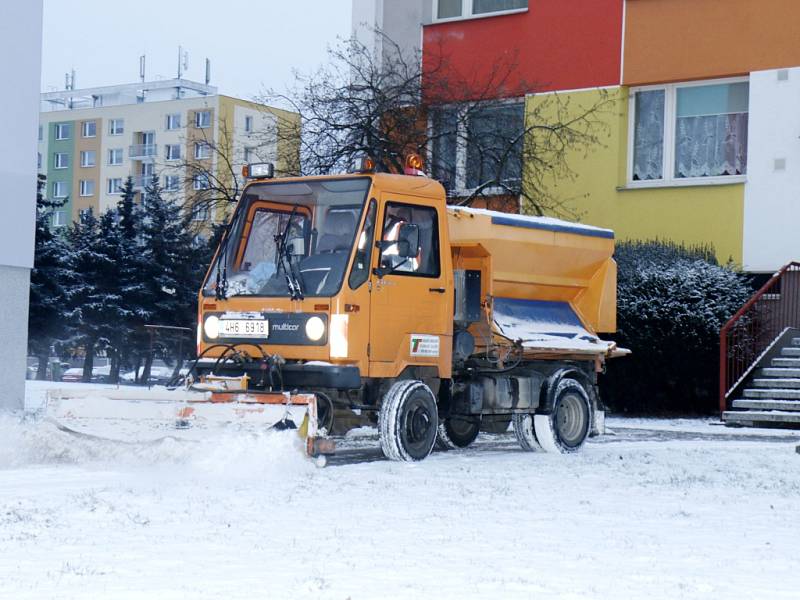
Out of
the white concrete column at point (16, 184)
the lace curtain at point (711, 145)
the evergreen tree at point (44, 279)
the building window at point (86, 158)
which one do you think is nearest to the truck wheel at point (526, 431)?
the white concrete column at point (16, 184)

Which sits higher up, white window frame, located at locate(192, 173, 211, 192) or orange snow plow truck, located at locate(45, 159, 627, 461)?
white window frame, located at locate(192, 173, 211, 192)

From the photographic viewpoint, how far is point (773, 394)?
68.0ft

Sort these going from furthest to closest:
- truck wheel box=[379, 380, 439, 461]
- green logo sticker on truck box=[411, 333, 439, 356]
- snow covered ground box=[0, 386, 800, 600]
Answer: green logo sticker on truck box=[411, 333, 439, 356] < truck wheel box=[379, 380, 439, 461] < snow covered ground box=[0, 386, 800, 600]

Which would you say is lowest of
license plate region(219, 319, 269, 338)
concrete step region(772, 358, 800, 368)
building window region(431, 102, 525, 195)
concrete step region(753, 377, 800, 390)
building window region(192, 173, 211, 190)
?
concrete step region(753, 377, 800, 390)

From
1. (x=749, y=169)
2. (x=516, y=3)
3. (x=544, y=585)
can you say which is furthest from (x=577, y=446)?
(x=516, y=3)

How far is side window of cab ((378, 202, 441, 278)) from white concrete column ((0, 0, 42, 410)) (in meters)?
7.36

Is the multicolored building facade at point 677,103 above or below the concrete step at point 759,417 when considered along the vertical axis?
above

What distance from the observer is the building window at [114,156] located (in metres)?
113

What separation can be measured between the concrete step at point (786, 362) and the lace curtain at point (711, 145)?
4262mm

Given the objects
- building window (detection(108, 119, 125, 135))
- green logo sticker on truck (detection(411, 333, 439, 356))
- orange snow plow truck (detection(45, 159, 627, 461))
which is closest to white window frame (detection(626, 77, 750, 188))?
orange snow plow truck (detection(45, 159, 627, 461))

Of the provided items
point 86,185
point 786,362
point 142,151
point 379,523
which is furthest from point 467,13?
point 86,185

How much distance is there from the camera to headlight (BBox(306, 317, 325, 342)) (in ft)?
42.3

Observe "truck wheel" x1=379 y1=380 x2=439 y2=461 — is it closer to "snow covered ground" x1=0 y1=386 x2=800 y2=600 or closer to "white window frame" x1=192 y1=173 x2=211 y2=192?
"snow covered ground" x1=0 y1=386 x2=800 y2=600

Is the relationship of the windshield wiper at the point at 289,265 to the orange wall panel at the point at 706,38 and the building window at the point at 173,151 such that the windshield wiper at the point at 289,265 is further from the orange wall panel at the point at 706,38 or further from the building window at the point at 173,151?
the building window at the point at 173,151
